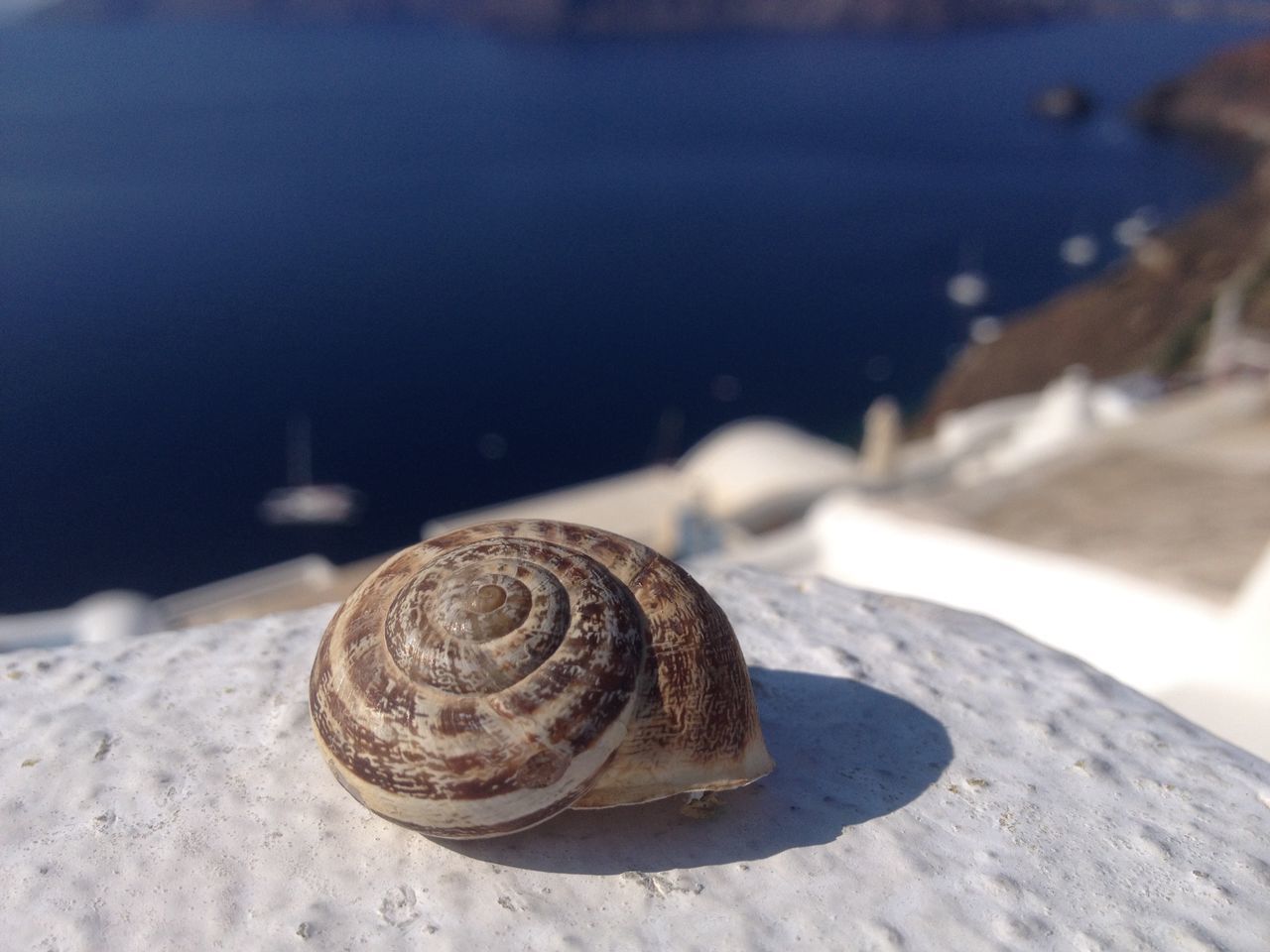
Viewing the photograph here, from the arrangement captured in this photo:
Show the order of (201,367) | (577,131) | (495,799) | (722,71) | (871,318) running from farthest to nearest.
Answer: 1. (722,71)
2. (577,131)
3. (871,318)
4. (201,367)
5. (495,799)

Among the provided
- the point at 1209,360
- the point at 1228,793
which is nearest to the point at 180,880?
the point at 1228,793

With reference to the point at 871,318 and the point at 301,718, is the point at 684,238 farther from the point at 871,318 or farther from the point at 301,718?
the point at 301,718

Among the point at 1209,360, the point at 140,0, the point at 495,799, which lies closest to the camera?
the point at 495,799

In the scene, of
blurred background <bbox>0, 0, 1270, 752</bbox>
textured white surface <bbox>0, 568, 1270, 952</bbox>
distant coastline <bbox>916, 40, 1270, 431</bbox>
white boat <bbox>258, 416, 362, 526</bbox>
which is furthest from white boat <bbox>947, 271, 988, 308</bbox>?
textured white surface <bbox>0, 568, 1270, 952</bbox>

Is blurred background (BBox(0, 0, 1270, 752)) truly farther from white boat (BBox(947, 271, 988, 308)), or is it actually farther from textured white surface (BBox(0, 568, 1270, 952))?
textured white surface (BBox(0, 568, 1270, 952))

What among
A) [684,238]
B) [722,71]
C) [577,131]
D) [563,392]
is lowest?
[563,392]

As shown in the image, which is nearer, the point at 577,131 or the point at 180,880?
the point at 180,880

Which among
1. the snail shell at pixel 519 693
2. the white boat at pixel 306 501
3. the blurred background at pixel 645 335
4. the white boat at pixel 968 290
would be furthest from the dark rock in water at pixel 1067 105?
the snail shell at pixel 519 693
